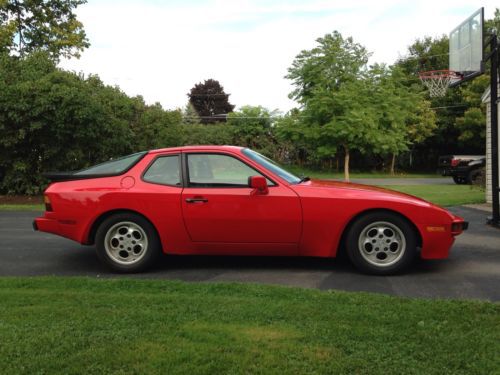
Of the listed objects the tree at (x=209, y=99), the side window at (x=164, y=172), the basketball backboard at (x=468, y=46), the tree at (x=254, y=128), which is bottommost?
the side window at (x=164, y=172)

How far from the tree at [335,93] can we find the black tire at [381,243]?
56.9 feet

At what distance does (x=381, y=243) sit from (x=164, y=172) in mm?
2541

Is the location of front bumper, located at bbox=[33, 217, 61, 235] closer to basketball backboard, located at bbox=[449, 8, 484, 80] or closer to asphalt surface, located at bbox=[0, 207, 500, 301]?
asphalt surface, located at bbox=[0, 207, 500, 301]

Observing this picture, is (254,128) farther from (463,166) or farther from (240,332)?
(240,332)

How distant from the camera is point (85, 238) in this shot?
5.75 meters

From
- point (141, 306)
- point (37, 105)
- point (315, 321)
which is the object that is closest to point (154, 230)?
point (141, 306)

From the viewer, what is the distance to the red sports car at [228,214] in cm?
534

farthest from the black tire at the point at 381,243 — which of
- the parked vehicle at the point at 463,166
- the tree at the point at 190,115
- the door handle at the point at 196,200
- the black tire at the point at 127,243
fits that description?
the tree at the point at 190,115

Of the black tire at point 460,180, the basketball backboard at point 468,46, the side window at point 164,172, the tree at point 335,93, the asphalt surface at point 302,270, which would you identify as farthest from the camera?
the black tire at point 460,180

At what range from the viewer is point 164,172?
5.78 meters

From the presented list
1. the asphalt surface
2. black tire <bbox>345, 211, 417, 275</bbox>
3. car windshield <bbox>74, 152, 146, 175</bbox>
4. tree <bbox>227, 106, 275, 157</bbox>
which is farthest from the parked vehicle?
car windshield <bbox>74, 152, 146, 175</bbox>

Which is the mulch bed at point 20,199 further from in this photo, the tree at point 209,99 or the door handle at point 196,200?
the tree at point 209,99

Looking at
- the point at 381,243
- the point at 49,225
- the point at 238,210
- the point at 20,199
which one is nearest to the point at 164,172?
the point at 238,210

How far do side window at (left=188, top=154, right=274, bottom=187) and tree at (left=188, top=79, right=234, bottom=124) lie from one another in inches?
2442
